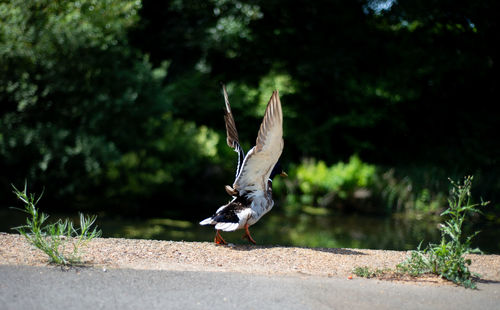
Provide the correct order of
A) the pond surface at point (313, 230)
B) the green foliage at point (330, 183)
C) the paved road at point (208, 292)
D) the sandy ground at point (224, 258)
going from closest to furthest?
the paved road at point (208, 292) → the sandy ground at point (224, 258) → the pond surface at point (313, 230) → the green foliage at point (330, 183)

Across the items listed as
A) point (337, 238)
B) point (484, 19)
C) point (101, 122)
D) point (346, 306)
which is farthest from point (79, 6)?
point (484, 19)

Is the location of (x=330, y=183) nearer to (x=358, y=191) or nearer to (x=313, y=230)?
(x=358, y=191)

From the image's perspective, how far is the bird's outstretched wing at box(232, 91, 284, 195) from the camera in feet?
14.4

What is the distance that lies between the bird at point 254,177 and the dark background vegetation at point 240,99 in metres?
6.47

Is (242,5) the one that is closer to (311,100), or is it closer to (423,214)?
(311,100)

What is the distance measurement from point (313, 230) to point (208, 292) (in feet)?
22.7

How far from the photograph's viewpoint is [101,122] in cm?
1127

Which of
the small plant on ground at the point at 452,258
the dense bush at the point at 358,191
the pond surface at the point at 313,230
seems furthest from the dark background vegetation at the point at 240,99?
the small plant on ground at the point at 452,258

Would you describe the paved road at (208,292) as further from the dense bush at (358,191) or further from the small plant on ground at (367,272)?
the dense bush at (358,191)

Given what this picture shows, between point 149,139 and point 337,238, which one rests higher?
point 149,139

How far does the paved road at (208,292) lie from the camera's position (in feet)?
10.5

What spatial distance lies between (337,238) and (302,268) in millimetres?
5043

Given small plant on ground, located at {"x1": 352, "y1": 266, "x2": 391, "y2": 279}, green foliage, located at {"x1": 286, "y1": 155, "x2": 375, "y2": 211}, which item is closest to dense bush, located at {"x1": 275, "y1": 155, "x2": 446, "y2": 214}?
green foliage, located at {"x1": 286, "y1": 155, "x2": 375, "y2": 211}

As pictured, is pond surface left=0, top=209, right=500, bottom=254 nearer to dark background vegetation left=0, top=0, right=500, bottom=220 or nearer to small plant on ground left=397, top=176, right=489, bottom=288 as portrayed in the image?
dark background vegetation left=0, top=0, right=500, bottom=220
